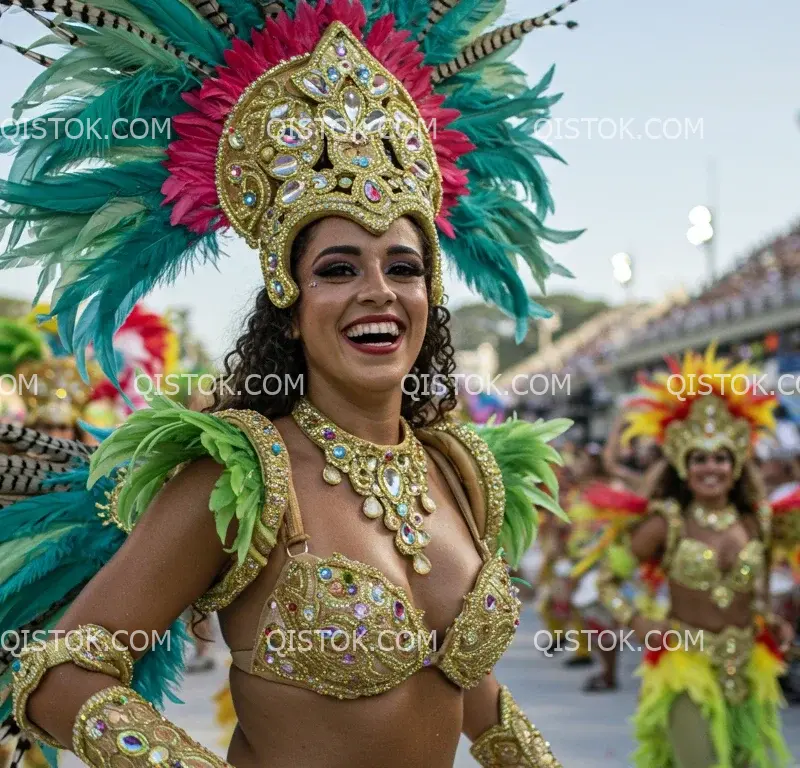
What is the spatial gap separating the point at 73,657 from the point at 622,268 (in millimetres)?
23892

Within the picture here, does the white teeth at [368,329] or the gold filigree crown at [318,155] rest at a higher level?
the gold filigree crown at [318,155]

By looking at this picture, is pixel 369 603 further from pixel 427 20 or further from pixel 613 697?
pixel 613 697

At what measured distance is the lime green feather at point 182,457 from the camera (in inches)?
89.3

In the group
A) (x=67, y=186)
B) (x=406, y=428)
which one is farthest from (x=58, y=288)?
(x=406, y=428)

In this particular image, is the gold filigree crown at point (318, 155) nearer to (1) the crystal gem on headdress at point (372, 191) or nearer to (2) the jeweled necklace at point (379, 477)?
(1) the crystal gem on headdress at point (372, 191)

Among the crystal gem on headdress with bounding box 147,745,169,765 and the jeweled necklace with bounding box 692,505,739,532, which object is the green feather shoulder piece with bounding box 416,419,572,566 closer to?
the crystal gem on headdress with bounding box 147,745,169,765

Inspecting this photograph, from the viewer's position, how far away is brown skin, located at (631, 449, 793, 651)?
5727mm

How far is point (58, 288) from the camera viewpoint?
8.71ft

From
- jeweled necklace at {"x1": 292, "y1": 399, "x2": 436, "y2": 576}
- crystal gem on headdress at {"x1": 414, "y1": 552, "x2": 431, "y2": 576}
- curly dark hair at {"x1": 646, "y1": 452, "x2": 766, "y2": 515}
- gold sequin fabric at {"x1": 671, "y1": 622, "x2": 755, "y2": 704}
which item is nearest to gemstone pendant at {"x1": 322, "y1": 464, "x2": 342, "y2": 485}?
jeweled necklace at {"x1": 292, "y1": 399, "x2": 436, "y2": 576}

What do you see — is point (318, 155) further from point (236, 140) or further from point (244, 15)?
point (244, 15)

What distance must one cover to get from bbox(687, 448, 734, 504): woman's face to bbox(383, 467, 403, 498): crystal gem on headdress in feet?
12.0

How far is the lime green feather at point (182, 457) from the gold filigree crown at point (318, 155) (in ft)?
1.16

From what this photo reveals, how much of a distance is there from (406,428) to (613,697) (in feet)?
23.0

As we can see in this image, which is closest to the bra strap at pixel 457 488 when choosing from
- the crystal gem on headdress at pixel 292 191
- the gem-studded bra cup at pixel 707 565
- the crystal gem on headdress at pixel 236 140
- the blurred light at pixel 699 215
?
the crystal gem on headdress at pixel 292 191
